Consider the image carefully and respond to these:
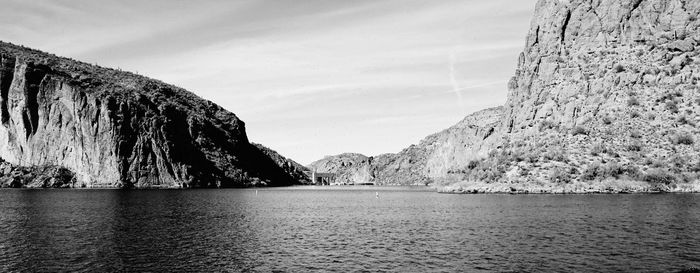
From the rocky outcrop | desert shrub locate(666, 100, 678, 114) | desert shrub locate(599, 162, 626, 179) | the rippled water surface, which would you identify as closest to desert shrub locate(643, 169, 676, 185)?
desert shrub locate(599, 162, 626, 179)

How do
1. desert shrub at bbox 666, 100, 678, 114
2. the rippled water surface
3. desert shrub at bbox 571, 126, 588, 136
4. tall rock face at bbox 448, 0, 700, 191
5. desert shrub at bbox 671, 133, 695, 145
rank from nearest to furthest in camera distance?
the rippled water surface < desert shrub at bbox 671, 133, 695, 145 < tall rock face at bbox 448, 0, 700, 191 < desert shrub at bbox 666, 100, 678, 114 < desert shrub at bbox 571, 126, 588, 136

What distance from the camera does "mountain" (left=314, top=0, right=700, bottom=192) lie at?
107 meters

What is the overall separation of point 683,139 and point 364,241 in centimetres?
8856

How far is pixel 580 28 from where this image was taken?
139 meters

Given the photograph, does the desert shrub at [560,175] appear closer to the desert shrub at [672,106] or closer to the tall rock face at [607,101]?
the tall rock face at [607,101]

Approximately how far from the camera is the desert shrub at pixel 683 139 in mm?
105662

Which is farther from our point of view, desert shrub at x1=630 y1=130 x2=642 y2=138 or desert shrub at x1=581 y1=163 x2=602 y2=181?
desert shrub at x1=630 y1=130 x2=642 y2=138

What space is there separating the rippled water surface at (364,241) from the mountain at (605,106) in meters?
38.5

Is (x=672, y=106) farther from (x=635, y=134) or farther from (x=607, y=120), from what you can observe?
(x=607, y=120)

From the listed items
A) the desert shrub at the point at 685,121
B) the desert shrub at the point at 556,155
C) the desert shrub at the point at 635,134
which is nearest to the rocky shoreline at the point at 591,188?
the desert shrub at the point at 556,155

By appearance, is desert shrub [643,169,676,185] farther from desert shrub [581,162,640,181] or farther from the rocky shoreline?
desert shrub [581,162,640,181]

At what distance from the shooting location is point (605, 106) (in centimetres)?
12169

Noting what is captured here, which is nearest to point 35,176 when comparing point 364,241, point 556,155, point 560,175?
point 556,155

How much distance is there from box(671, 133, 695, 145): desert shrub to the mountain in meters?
0.17
